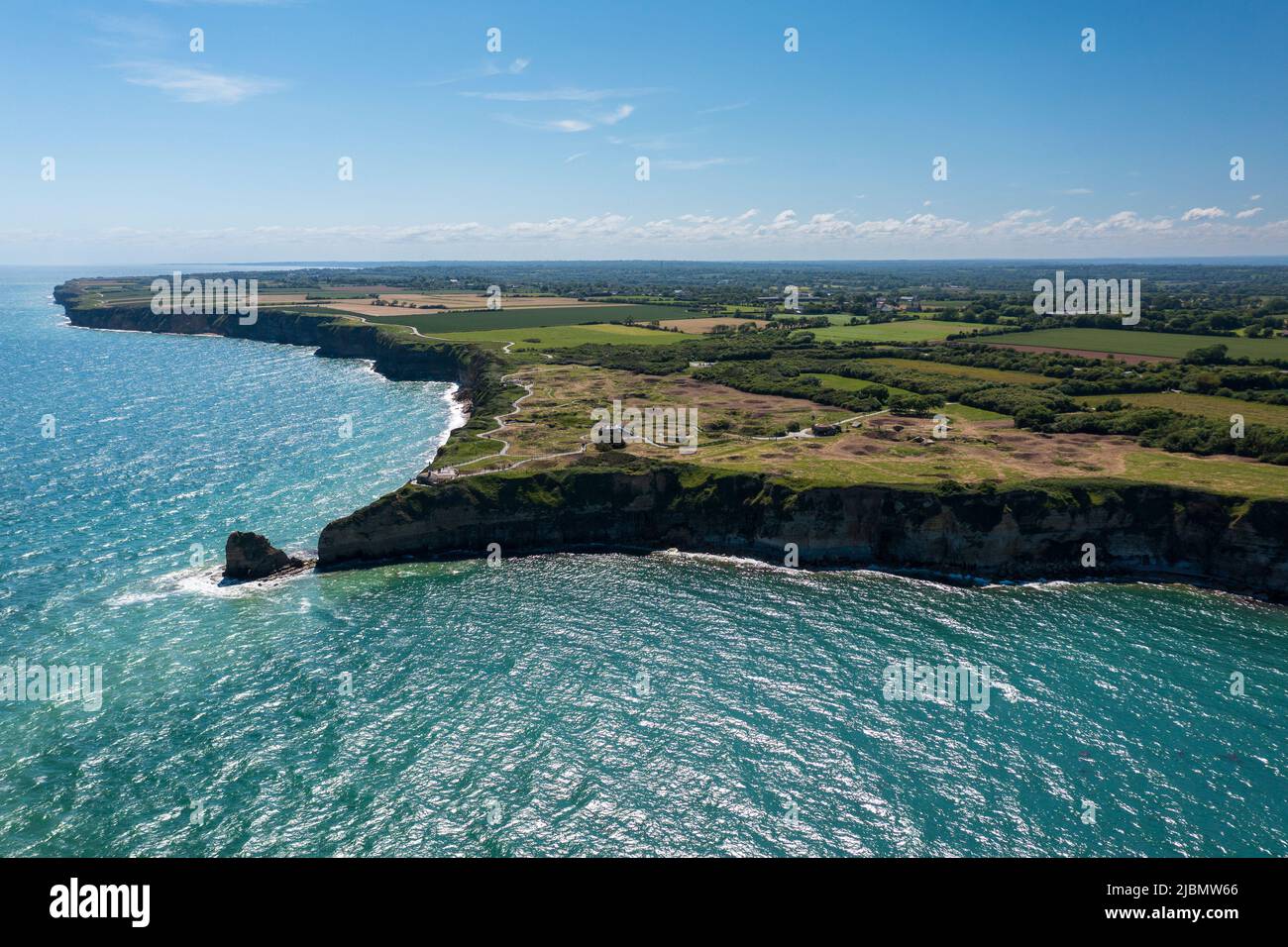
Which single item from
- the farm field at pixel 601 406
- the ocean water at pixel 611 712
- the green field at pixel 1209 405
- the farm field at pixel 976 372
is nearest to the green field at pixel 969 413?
the green field at pixel 1209 405

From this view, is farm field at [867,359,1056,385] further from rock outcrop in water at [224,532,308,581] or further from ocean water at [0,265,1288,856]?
rock outcrop in water at [224,532,308,581]

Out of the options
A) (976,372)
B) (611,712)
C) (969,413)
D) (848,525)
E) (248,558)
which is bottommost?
(611,712)

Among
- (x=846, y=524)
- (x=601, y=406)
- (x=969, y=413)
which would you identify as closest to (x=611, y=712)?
(x=846, y=524)

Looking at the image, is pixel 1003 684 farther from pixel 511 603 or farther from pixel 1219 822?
pixel 511 603

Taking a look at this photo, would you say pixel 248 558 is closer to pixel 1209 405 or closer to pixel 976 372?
pixel 1209 405

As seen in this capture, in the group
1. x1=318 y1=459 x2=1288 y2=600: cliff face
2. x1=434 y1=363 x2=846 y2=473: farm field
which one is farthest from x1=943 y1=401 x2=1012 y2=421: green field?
x1=318 y1=459 x2=1288 y2=600: cliff face

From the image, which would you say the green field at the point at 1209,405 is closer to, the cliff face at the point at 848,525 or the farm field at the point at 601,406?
the cliff face at the point at 848,525
